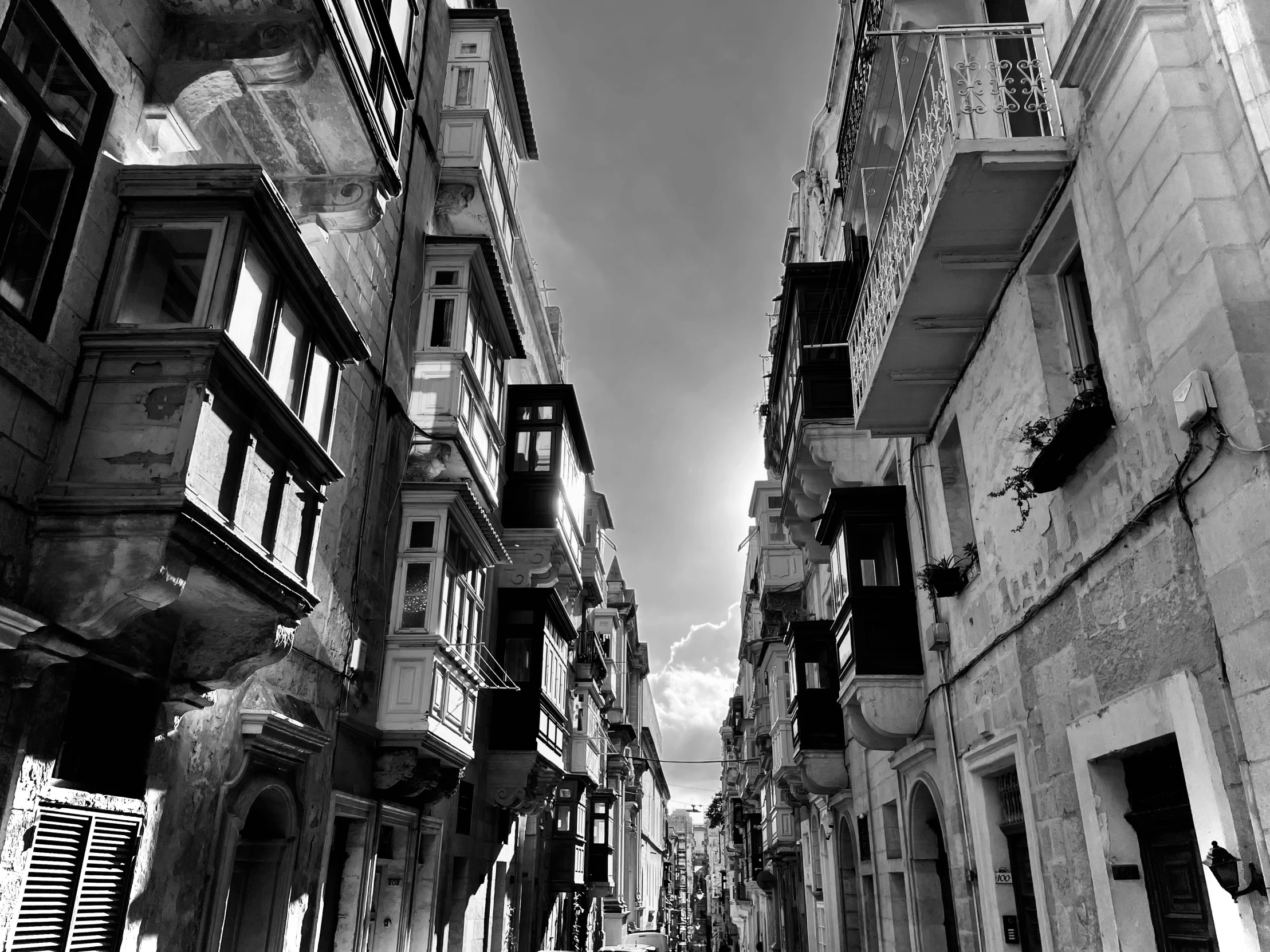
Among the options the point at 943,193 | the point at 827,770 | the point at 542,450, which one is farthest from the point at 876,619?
the point at 542,450

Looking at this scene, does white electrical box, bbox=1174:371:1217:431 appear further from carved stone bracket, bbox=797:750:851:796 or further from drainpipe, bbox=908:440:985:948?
carved stone bracket, bbox=797:750:851:796

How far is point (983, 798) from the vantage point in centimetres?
872

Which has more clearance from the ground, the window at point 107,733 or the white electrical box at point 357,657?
the white electrical box at point 357,657

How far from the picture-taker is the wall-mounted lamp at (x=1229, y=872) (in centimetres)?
424

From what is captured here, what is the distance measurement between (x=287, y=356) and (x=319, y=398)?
0.70m

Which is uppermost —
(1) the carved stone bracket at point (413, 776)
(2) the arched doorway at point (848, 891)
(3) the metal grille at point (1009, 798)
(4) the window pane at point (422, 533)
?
(4) the window pane at point (422, 533)

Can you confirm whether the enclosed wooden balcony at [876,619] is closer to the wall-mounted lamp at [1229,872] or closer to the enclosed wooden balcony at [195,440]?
the wall-mounted lamp at [1229,872]

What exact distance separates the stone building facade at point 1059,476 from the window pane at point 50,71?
5918 mm

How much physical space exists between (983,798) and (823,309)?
8.15m

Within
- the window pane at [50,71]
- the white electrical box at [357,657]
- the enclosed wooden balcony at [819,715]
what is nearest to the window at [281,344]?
the window pane at [50,71]

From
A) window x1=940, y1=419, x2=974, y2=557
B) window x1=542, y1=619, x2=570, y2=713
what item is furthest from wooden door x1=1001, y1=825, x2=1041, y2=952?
window x1=542, y1=619, x2=570, y2=713

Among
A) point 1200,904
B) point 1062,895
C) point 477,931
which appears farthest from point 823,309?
point 477,931

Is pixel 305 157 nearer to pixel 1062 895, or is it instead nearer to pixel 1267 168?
pixel 1267 168

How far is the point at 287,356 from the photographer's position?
7.29m
